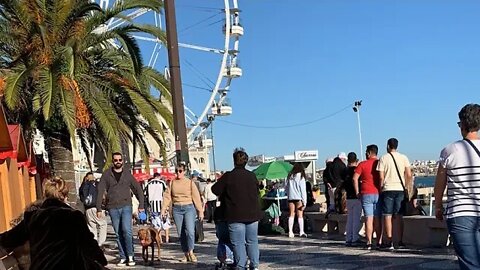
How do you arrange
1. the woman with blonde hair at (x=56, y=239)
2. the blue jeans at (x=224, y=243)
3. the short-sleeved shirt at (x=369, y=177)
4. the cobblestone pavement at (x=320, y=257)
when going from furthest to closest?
the short-sleeved shirt at (x=369, y=177)
the cobblestone pavement at (x=320, y=257)
the blue jeans at (x=224, y=243)
the woman with blonde hair at (x=56, y=239)

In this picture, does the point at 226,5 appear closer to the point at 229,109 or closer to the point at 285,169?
the point at 229,109

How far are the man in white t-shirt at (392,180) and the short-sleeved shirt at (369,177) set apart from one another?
32 cm

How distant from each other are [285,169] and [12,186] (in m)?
10.3

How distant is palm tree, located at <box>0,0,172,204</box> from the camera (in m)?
13.8

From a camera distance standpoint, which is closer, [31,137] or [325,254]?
[325,254]

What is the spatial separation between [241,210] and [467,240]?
11.7 ft

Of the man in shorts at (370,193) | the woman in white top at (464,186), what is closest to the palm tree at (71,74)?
the man in shorts at (370,193)

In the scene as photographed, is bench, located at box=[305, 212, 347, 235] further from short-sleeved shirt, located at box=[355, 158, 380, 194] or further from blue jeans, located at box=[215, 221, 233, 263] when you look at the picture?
blue jeans, located at box=[215, 221, 233, 263]

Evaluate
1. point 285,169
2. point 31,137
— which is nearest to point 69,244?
point 31,137

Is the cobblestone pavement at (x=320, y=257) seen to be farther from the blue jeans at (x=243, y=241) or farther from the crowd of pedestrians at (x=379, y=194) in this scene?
the blue jeans at (x=243, y=241)

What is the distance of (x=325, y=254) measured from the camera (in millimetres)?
11008

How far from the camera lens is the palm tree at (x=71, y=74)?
45.2 feet

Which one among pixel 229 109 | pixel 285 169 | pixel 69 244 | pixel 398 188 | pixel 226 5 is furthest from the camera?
pixel 229 109

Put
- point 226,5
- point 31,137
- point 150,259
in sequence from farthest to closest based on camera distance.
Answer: point 226,5
point 31,137
point 150,259
